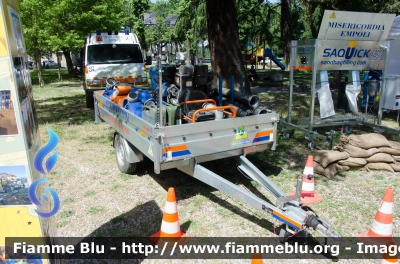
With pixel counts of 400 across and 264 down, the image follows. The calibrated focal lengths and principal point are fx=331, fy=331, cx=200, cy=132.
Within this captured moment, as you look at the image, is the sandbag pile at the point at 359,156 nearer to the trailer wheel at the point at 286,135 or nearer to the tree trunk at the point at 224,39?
the trailer wheel at the point at 286,135

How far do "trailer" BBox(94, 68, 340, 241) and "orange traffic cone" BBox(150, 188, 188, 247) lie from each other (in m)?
0.67

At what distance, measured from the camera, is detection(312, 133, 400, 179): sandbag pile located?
225 inches

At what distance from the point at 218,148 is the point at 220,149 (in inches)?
1.6

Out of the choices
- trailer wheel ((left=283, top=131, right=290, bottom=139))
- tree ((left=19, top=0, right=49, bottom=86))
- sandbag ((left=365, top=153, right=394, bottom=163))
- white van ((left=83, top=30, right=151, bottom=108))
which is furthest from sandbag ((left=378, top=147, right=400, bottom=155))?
tree ((left=19, top=0, right=49, bottom=86))

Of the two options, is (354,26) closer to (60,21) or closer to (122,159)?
(122,159)

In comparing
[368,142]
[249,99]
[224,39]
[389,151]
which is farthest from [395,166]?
[224,39]

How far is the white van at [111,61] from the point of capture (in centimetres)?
1077

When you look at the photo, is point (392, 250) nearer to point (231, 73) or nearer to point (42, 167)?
point (42, 167)

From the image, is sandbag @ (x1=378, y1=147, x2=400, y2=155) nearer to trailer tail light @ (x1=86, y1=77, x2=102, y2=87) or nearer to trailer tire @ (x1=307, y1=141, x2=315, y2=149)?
trailer tire @ (x1=307, y1=141, x2=315, y2=149)

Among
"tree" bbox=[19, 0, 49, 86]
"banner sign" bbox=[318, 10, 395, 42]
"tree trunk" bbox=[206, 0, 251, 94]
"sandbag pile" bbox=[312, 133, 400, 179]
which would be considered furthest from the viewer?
"tree" bbox=[19, 0, 49, 86]

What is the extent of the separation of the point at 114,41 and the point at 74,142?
4.89 meters

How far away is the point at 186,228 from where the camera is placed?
13.5ft

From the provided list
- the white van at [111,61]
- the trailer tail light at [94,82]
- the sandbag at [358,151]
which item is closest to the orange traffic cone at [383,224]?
the sandbag at [358,151]

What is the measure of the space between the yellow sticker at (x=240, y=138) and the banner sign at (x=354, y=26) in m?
3.48
